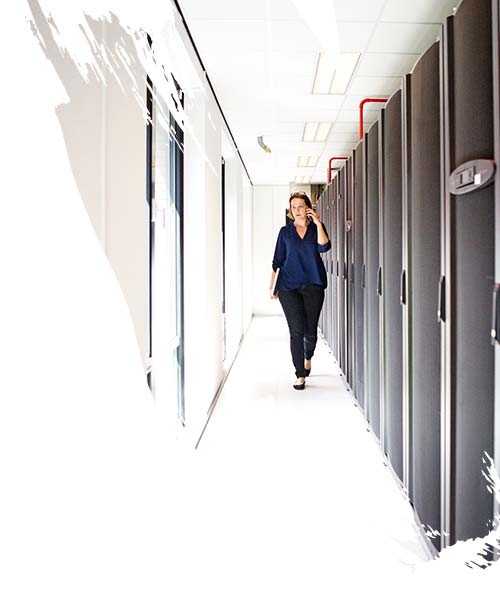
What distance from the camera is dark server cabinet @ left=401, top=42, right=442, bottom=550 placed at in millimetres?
1340

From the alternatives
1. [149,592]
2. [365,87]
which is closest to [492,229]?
[149,592]

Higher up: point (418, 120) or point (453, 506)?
point (418, 120)

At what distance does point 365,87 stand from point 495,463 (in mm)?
2906

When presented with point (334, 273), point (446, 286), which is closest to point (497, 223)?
point (446, 286)

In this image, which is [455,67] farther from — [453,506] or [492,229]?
[453,506]

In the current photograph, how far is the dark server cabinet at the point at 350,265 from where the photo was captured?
2946 millimetres

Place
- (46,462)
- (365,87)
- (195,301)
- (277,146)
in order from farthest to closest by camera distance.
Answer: (277,146) < (365,87) < (195,301) < (46,462)

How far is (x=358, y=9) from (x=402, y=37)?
443mm

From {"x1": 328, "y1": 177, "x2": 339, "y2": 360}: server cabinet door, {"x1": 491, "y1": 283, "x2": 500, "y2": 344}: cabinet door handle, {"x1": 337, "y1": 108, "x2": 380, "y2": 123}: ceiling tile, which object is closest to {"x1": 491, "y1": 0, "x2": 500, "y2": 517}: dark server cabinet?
{"x1": 491, "y1": 283, "x2": 500, "y2": 344}: cabinet door handle

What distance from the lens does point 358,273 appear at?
8.98 ft

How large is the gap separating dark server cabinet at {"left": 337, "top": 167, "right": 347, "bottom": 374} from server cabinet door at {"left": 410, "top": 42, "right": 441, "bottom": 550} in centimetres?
177

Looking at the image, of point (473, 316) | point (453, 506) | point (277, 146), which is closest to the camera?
point (473, 316)

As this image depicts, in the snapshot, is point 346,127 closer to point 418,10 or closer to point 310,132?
point 310,132

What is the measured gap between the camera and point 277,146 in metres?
4.95
